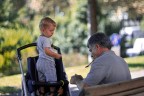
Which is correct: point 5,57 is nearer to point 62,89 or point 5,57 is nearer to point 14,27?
point 14,27

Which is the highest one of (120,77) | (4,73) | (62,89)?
(120,77)

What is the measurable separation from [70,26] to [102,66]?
25192 mm

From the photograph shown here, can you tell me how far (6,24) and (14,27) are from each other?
371mm

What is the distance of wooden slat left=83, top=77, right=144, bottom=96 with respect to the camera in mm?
3847

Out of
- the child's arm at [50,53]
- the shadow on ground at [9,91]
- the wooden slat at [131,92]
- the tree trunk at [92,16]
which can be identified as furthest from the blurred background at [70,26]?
the wooden slat at [131,92]

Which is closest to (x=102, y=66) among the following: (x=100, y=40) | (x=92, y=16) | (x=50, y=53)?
(x=100, y=40)

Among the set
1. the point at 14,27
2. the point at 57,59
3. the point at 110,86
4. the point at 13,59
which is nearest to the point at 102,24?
the point at 14,27

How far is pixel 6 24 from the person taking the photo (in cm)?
1858

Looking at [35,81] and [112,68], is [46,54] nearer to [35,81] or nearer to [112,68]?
[35,81]

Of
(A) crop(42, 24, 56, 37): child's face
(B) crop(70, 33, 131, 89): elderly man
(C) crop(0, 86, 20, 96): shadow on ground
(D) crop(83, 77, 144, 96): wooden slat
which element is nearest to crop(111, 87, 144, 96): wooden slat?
(D) crop(83, 77, 144, 96): wooden slat

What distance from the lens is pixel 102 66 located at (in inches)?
172

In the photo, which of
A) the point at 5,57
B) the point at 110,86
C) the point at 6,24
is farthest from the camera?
the point at 6,24

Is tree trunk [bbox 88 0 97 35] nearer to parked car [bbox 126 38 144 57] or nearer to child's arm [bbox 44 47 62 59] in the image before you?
parked car [bbox 126 38 144 57]

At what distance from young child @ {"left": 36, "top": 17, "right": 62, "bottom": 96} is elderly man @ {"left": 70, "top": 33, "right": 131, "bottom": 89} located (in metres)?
1.31
